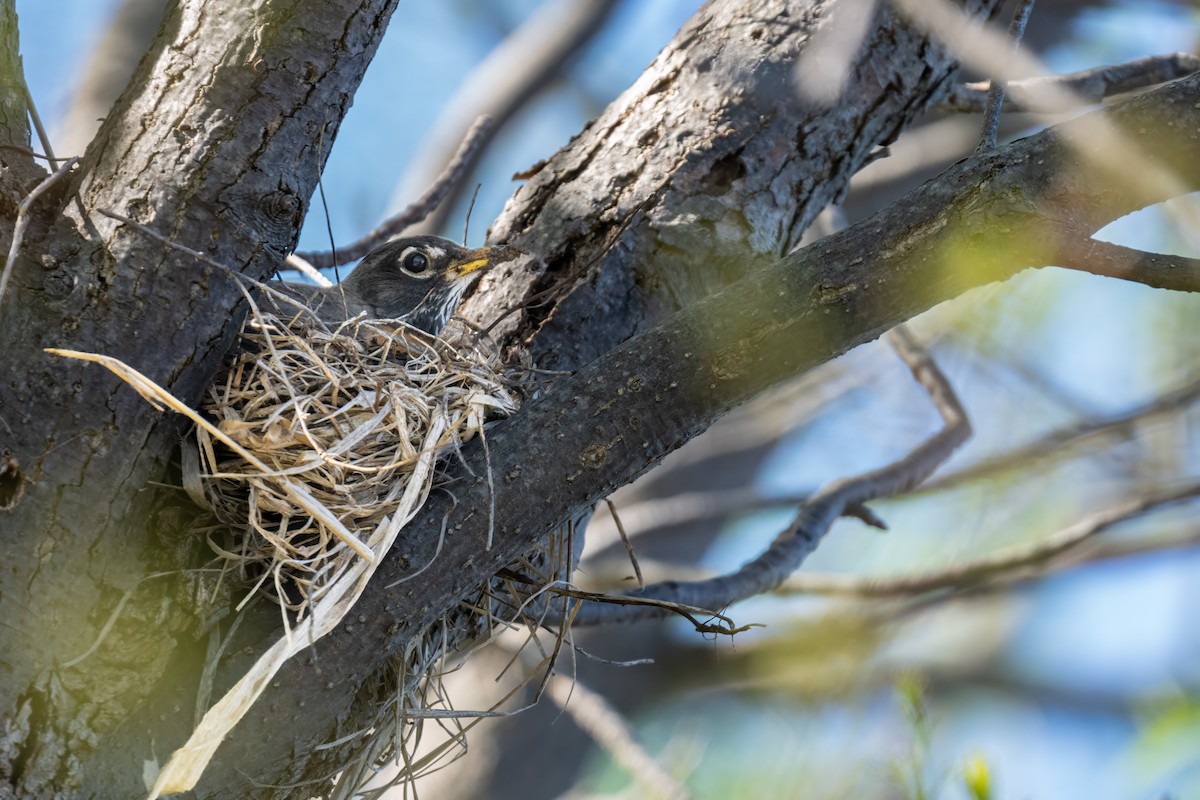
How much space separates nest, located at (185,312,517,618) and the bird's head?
1.09m

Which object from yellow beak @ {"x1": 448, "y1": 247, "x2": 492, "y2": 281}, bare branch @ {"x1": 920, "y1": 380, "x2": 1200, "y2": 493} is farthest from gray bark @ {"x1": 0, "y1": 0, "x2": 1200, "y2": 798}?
bare branch @ {"x1": 920, "y1": 380, "x2": 1200, "y2": 493}

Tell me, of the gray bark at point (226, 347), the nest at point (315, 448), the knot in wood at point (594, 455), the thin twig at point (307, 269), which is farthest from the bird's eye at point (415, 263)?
the knot in wood at point (594, 455)

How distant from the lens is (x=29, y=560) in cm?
182

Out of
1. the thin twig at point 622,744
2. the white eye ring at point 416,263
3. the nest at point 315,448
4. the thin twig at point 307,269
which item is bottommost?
the thin twig at point 622,744

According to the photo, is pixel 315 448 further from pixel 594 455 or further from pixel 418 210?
pixel 418 210

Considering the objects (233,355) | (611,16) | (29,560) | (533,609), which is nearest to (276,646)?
(29,560)

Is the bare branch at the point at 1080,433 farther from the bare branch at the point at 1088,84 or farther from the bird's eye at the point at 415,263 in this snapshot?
the bird's eye at the point at 415,263

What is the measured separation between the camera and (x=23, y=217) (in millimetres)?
1848

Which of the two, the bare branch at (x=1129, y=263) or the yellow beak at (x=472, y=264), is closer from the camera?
the bare branch at (x=1129, y=263)

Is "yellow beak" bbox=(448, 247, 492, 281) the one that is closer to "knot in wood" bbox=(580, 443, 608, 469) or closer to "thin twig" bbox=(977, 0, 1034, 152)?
"knot in wood" bbox=(580, 443, 608, 469)

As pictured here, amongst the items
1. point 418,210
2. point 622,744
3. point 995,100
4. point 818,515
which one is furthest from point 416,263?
point 995,100

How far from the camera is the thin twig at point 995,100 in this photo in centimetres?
203

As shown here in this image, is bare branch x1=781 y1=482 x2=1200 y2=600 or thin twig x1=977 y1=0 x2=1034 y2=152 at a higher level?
thin twig x1=977 y1=0 x2=1034 y2=152

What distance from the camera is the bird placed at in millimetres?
3432
